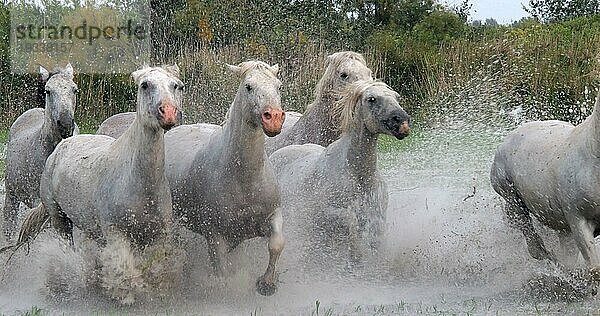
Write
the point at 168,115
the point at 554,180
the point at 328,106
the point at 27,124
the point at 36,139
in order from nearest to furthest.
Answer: the point at 168,115
the point at 554,180
the point at 36,139
the point at 328,106
the point at 27,124

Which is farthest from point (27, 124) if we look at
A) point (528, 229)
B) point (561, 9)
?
point (561, 9)

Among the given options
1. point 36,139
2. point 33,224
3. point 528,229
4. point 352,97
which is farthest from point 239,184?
point 36,139

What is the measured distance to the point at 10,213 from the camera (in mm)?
7684

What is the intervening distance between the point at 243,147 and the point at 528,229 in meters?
2.11

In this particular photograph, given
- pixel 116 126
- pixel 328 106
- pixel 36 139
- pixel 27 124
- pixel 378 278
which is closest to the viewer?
pixel 378 278

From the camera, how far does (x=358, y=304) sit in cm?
542

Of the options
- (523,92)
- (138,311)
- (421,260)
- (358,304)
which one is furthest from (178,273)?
(523,92)

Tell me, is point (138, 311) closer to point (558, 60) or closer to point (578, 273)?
point (578, 273)

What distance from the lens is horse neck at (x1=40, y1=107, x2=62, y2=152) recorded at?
6961 millimetres

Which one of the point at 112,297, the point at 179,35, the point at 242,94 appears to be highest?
the point at 242,94

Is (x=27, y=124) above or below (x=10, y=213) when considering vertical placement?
above

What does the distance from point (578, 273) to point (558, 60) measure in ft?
33.7

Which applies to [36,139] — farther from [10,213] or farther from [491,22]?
[491,22]

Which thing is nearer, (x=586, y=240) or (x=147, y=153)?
(x=147, y=153)
